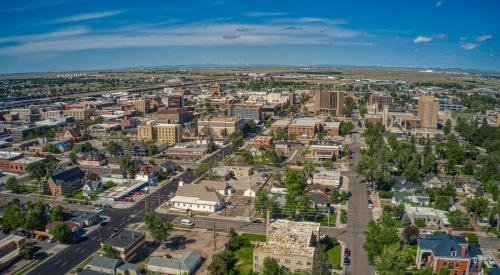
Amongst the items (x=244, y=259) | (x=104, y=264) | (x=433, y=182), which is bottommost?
(x=244, y=259)

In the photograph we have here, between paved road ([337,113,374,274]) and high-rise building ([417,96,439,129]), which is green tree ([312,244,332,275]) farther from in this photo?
high-rise building ([417,96,439,129])

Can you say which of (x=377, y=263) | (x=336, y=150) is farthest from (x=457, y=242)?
(x=336, y=150)

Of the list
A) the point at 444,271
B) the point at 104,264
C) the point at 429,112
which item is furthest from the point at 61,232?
the point at 429,112

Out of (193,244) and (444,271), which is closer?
(444,271)

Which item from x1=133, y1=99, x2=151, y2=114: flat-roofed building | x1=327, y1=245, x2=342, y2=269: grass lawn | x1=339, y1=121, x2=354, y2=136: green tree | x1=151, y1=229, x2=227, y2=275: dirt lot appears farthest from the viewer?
Result: x1=133, y1=99, x2=151, y2=114: flat-roofed building

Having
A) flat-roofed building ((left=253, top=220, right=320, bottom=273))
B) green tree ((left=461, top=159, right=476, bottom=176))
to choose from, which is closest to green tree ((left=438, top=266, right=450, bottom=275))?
flat-roofed building ((left=253, top=220, right=320, bottom=273))

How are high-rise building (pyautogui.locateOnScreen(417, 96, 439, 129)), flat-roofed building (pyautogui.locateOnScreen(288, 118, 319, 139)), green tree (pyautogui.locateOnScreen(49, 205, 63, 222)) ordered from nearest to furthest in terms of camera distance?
green tree (pyautogui.locateOnScreen(49, 205, 63, 222)), flat-roofed building (pyautogui.locateOnScreen(288, 118, 319, 139)), high-rise building (pyautogui.locateOnScreen(417, 96, 439, 129))

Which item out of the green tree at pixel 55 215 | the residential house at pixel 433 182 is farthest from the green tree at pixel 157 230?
the residential house at pixel 433 182

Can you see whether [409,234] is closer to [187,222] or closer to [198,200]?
[187,222]
